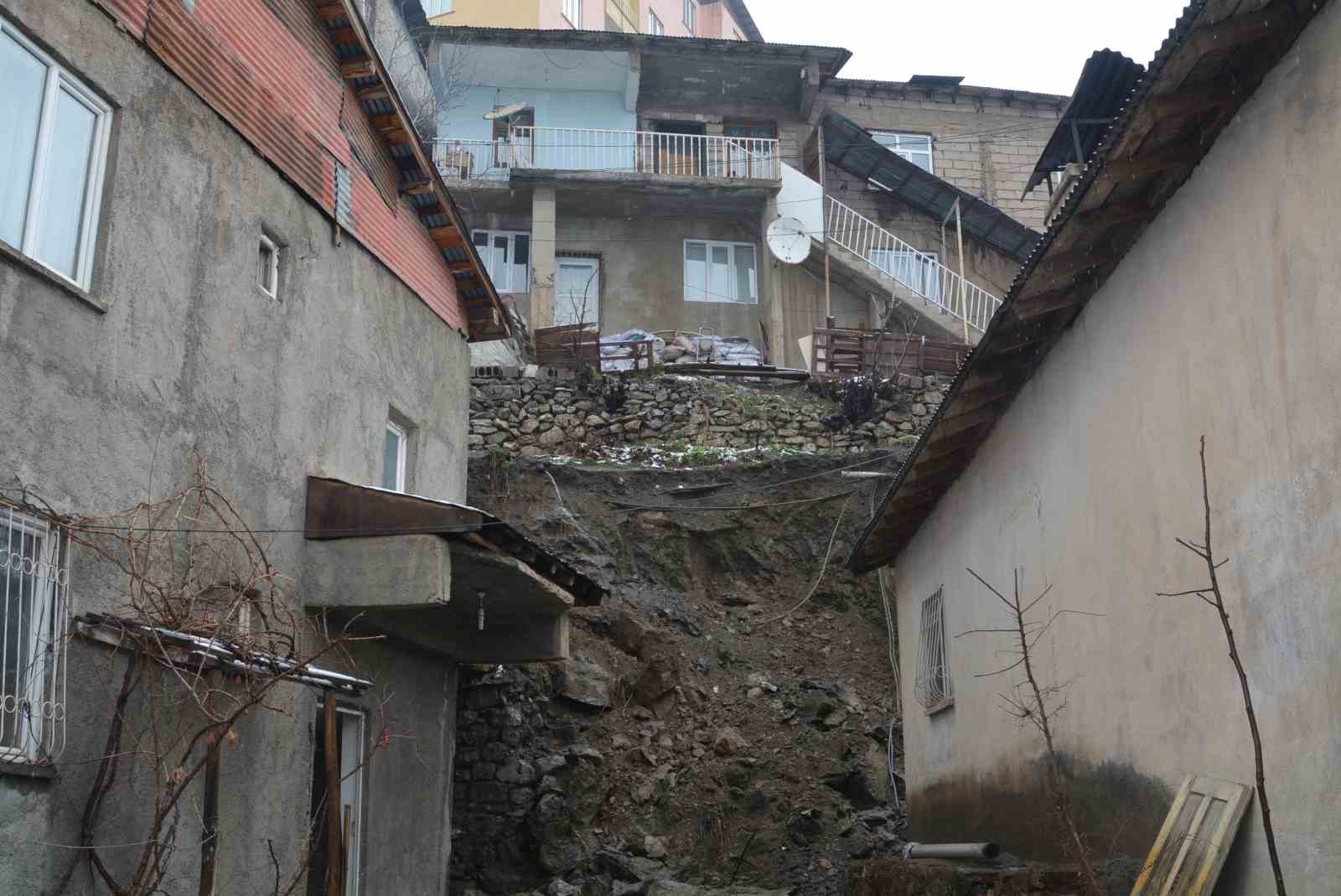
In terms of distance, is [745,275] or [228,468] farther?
[745,275]

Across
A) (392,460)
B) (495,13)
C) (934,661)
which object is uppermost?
(495,13)

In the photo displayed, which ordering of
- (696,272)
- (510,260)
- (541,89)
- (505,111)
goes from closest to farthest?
(510,260), (505,111), (696,272), (541,89)

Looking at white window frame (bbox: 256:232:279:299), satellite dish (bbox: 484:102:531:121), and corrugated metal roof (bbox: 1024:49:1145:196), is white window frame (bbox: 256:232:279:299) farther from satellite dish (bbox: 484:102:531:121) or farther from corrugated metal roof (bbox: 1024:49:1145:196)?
satellite dish (bbox: 484:102:531:121)

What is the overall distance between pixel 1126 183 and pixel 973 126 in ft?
86.1

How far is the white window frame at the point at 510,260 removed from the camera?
91.8 feet

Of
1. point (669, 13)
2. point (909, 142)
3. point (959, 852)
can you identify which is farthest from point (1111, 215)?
point (669, 13)

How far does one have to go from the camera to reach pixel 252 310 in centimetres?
869

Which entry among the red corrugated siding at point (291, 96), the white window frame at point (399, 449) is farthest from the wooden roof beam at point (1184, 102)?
the white window frame at point (399, 449)

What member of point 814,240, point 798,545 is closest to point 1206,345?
point 798,545

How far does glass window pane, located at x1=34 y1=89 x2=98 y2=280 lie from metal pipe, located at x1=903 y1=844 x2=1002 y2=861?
20.6ft

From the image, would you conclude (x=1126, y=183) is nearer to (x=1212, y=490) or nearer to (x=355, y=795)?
(x=1212, y=490)

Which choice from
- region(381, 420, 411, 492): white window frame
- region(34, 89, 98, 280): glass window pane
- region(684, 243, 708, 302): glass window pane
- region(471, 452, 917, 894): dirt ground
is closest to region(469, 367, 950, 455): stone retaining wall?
region(471, 452, 917, 894): dirt ground

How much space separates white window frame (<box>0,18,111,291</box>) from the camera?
658 centimetres

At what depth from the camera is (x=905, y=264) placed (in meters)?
29.7
